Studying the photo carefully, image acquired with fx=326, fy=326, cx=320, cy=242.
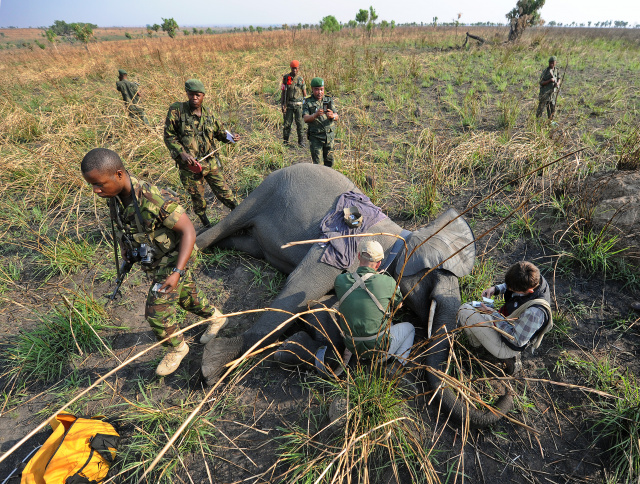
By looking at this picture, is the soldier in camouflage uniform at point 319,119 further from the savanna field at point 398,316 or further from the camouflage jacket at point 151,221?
the camouflage jacket at point 151,221

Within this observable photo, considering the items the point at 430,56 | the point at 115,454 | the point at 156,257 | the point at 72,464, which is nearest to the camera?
the point at 72,464

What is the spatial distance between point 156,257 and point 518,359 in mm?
2835

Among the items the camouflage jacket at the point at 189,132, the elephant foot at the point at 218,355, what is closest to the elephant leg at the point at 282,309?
the elephant foot at the point at 218,355

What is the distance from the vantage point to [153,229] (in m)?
2.28

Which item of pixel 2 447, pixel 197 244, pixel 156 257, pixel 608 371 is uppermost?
pixel 156 257

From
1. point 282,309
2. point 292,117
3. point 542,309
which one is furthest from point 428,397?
point 292,117

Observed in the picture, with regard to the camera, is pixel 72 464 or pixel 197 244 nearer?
pixel 72 464

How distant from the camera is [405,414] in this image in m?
2.26

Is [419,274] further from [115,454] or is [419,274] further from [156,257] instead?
[115,454]

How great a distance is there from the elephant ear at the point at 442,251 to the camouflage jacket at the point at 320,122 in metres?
2.48

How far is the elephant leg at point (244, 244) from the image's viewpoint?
3844 millimetres

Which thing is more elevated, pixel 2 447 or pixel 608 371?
pixel 608 371

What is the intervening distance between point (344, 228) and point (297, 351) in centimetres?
118

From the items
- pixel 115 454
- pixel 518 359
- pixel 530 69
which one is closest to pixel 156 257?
pixel 115 454
